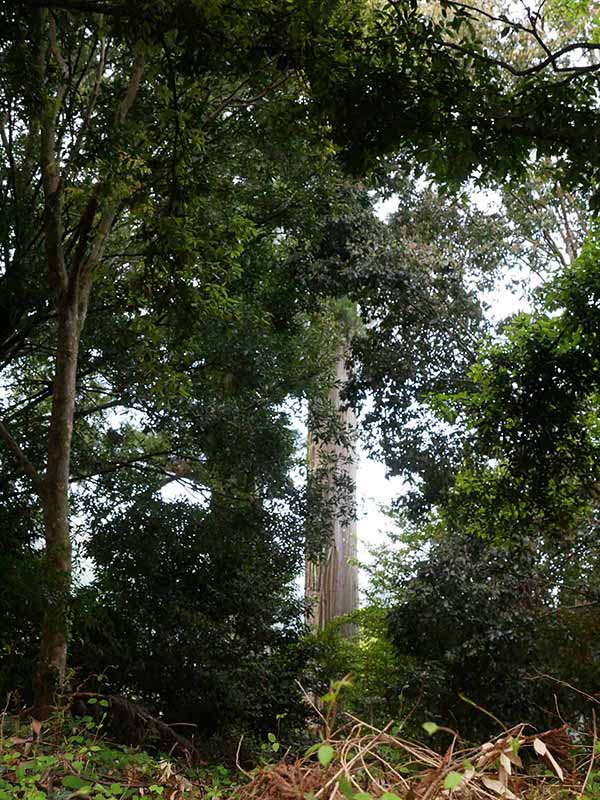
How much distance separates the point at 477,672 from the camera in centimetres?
894

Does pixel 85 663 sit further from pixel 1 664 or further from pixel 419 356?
pixel 419 356

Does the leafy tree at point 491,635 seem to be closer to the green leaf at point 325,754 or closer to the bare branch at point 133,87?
the bare branch at point 133,87

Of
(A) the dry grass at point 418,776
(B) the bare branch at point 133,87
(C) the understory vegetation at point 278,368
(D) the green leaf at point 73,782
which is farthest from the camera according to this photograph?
(B) the bare branch at point 133,87

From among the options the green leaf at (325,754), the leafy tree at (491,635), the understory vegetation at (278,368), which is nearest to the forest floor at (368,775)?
the green leaf at (325,754)

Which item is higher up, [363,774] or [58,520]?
→ [58,520]

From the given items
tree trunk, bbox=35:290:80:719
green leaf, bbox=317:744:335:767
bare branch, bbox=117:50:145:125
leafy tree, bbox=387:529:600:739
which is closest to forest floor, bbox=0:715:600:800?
green leaf, bbox=317:744:335:767

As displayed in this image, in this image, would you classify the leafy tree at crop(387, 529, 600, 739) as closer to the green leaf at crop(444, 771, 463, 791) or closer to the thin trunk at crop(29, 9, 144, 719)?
the thin trunk at crop(29, 9, 144, 719)

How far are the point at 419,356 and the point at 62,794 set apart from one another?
25.3ft

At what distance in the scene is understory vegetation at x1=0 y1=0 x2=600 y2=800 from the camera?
4.75 metres

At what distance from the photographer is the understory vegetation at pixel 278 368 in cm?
475

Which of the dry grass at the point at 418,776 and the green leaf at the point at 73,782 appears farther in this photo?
the green leaf at the point at 73,782

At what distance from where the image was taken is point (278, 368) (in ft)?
31.0

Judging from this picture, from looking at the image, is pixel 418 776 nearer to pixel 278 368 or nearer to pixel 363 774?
pixel 363 774

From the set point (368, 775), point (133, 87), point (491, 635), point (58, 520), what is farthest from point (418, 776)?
point (491, 635)
